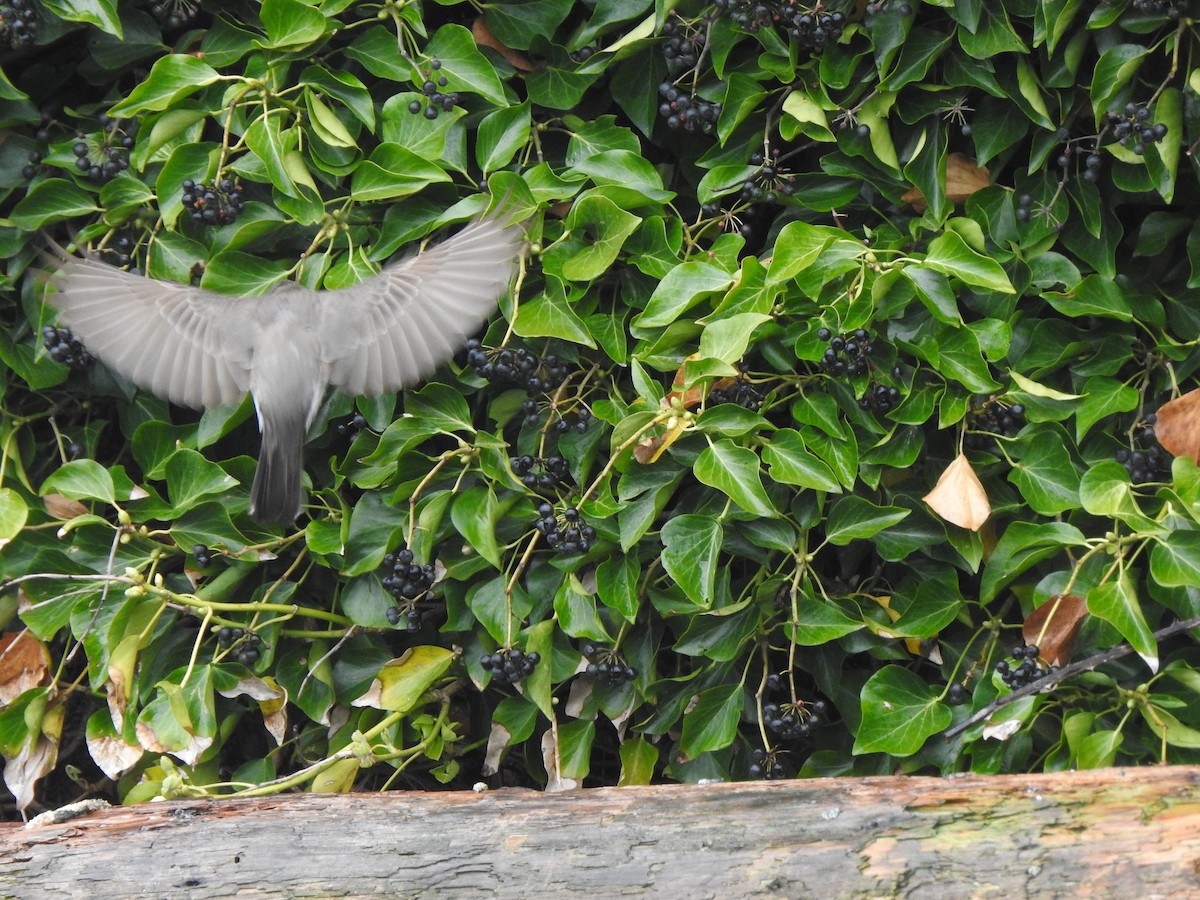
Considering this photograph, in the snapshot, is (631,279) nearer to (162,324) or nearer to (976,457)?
(976,457)

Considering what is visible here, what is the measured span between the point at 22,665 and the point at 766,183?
1.92m

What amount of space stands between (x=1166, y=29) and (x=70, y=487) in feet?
7.66

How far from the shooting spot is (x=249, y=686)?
232 cm

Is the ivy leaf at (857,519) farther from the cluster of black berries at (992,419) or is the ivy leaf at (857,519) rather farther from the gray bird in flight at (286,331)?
the gray bird in flight at (286,331)

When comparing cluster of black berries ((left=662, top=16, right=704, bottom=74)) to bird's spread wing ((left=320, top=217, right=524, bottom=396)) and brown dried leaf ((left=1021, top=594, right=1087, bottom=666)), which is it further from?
brown dried leaf ((left=1021, top=594, right=1087, bottom=666))

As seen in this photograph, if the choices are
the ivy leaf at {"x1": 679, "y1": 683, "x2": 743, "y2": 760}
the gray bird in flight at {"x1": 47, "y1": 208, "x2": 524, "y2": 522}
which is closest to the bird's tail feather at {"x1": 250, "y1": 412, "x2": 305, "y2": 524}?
the gray bird in flight at {"x1": 47, "y1": 208, "x2": 524, "y2": 522}

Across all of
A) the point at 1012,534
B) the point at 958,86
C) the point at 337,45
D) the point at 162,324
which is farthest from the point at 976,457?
the point at 162,324

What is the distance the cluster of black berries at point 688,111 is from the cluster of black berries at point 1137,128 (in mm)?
739

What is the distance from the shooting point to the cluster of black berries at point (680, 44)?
216 cm

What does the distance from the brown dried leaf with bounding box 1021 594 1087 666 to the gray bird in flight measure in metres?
1.19

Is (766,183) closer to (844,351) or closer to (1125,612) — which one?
(844,351)

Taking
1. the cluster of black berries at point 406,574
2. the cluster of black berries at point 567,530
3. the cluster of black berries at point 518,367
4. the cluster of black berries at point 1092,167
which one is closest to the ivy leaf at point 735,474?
the cluster of black berries at point 567,530

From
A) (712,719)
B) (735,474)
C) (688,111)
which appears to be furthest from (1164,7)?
(712,719)

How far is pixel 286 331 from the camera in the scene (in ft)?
7.86
